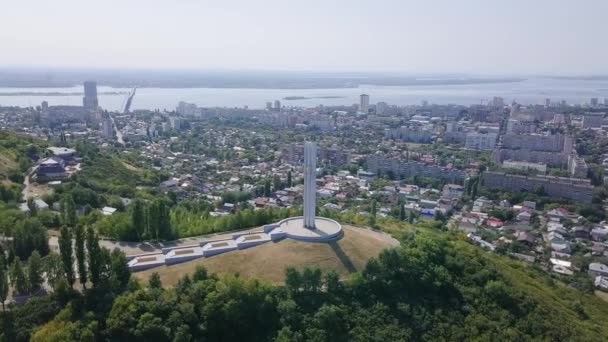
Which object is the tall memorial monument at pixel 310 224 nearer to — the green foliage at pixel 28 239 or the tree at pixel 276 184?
the green foliage at pixel 28 239

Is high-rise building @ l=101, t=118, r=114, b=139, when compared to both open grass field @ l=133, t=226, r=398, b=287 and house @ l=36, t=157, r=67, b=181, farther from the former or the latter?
open grass field @ l=133, t=226, r=398, b=287

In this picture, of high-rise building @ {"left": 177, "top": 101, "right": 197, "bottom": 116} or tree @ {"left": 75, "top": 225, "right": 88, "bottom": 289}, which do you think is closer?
tree @ {"left": 75, "top": 225, "right": 88, "bottom": 289}

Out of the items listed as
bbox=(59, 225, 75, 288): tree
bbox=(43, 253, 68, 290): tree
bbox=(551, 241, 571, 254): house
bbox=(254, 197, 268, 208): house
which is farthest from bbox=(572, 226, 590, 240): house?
bbox=(43, 253, 68, 290): tree

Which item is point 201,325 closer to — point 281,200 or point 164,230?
point 164,230

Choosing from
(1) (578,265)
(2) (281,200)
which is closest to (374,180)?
(2) (281,200)

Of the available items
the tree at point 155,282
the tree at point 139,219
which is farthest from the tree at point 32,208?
the tree at point 155,282
